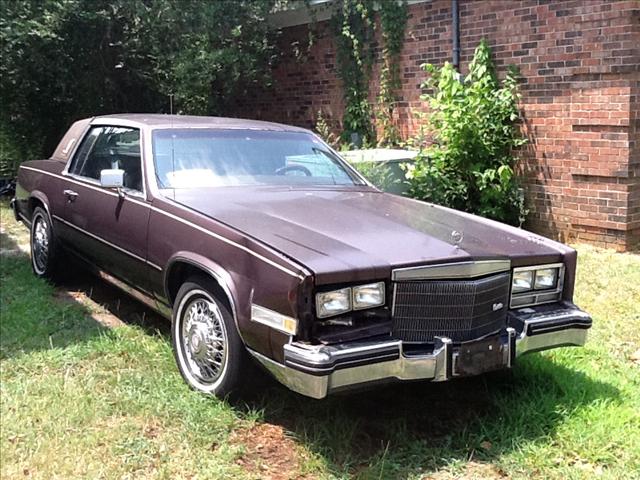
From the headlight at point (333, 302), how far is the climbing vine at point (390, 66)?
6642 millimetres

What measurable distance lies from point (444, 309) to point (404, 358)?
35cm

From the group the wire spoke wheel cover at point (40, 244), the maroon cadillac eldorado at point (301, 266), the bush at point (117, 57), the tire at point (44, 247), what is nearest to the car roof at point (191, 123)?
the maroon cadillac eldorado at point (301, 266)

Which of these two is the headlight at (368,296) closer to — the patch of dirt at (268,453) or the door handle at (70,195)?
the patch of dirt at (268,453)

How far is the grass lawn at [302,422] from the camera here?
10.7ft

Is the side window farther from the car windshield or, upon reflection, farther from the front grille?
the front grille

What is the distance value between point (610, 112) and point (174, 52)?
6.31 m

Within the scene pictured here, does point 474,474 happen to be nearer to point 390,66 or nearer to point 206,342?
point 206,342

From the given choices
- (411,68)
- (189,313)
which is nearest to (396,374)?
(189,313)

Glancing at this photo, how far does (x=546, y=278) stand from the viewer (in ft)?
12.7

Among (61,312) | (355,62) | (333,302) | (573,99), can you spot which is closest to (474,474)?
(333,302)

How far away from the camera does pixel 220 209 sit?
4023 millimetres

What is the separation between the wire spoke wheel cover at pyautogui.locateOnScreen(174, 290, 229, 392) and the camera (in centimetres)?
373

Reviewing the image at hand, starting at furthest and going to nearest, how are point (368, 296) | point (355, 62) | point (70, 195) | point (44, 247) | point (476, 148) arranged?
point (355, 62)
point (476, 148)
point (44, 247)
point (70, 195)
point (368, 296)

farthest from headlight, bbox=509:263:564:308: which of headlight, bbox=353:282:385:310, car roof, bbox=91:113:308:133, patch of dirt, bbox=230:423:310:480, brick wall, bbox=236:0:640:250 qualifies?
brick wall, bbox=236:0:640:250
